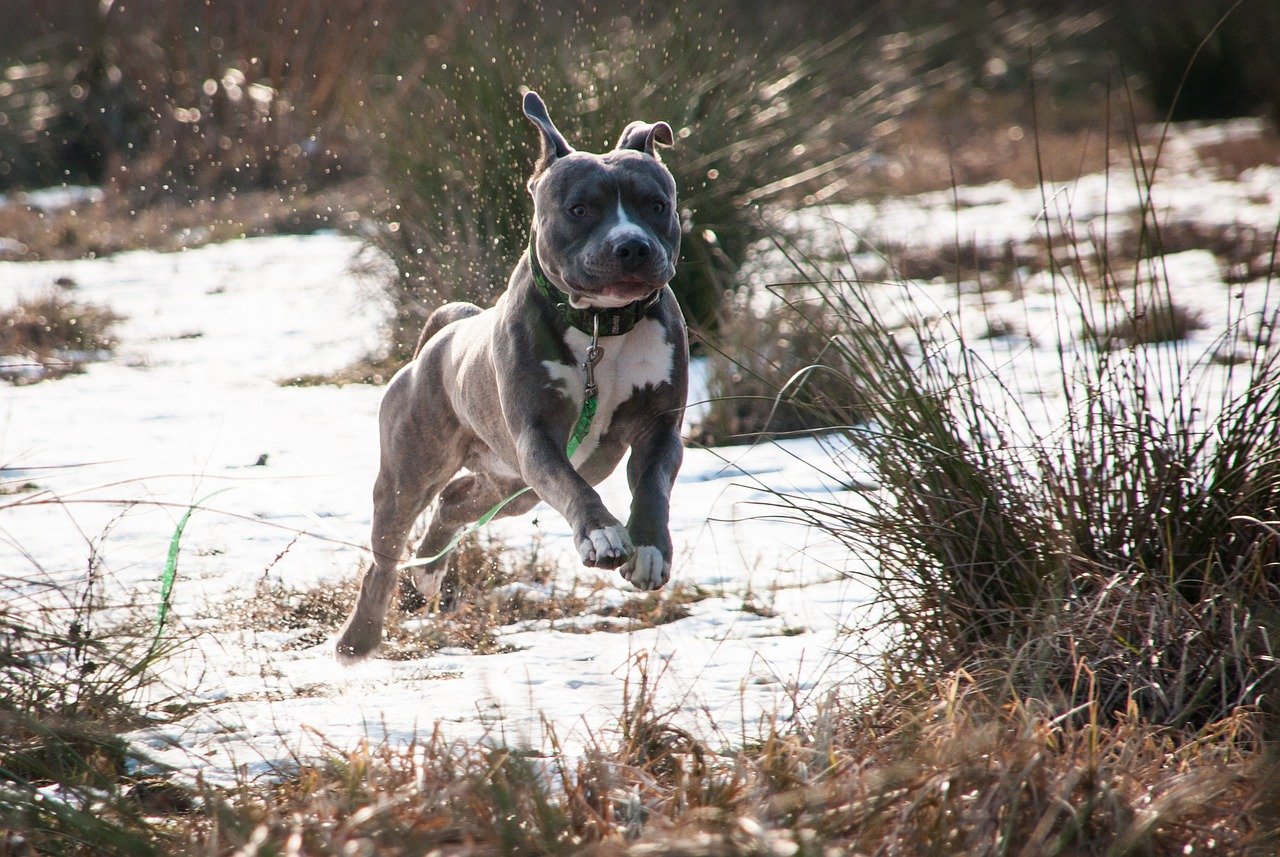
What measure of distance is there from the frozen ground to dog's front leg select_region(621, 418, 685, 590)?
0.48 ft

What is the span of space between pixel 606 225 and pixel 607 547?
3.14 feet

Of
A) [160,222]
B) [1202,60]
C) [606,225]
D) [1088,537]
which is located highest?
[1202,60]

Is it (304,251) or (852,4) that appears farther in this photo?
(852,4)

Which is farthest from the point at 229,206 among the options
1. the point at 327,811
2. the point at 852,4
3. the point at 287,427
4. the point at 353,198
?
the point at 852,4

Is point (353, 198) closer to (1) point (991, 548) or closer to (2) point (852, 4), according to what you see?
(1) point (991, 548)

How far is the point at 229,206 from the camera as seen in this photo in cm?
1276

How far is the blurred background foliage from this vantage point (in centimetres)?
697

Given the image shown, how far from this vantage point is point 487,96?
6.88 metres

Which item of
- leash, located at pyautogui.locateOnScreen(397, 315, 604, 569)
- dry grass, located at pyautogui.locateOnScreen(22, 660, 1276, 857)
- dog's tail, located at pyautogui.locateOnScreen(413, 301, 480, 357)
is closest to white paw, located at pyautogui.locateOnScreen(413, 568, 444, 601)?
dog's tail, located at pyautogui.locateOnScreen(413, 301, 480, 357)

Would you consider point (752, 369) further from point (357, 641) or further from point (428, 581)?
point (357, 641)

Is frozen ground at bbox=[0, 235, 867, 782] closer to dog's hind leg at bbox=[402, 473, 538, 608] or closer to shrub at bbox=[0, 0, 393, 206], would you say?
dog's hind leg at bbox=[402, 473, 538, 608]

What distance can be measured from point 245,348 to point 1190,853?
6929 mm

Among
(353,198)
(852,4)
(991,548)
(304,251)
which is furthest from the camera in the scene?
(852,4)

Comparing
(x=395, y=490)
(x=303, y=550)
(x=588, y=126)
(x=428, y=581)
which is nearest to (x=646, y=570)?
(x=395, y=490)
